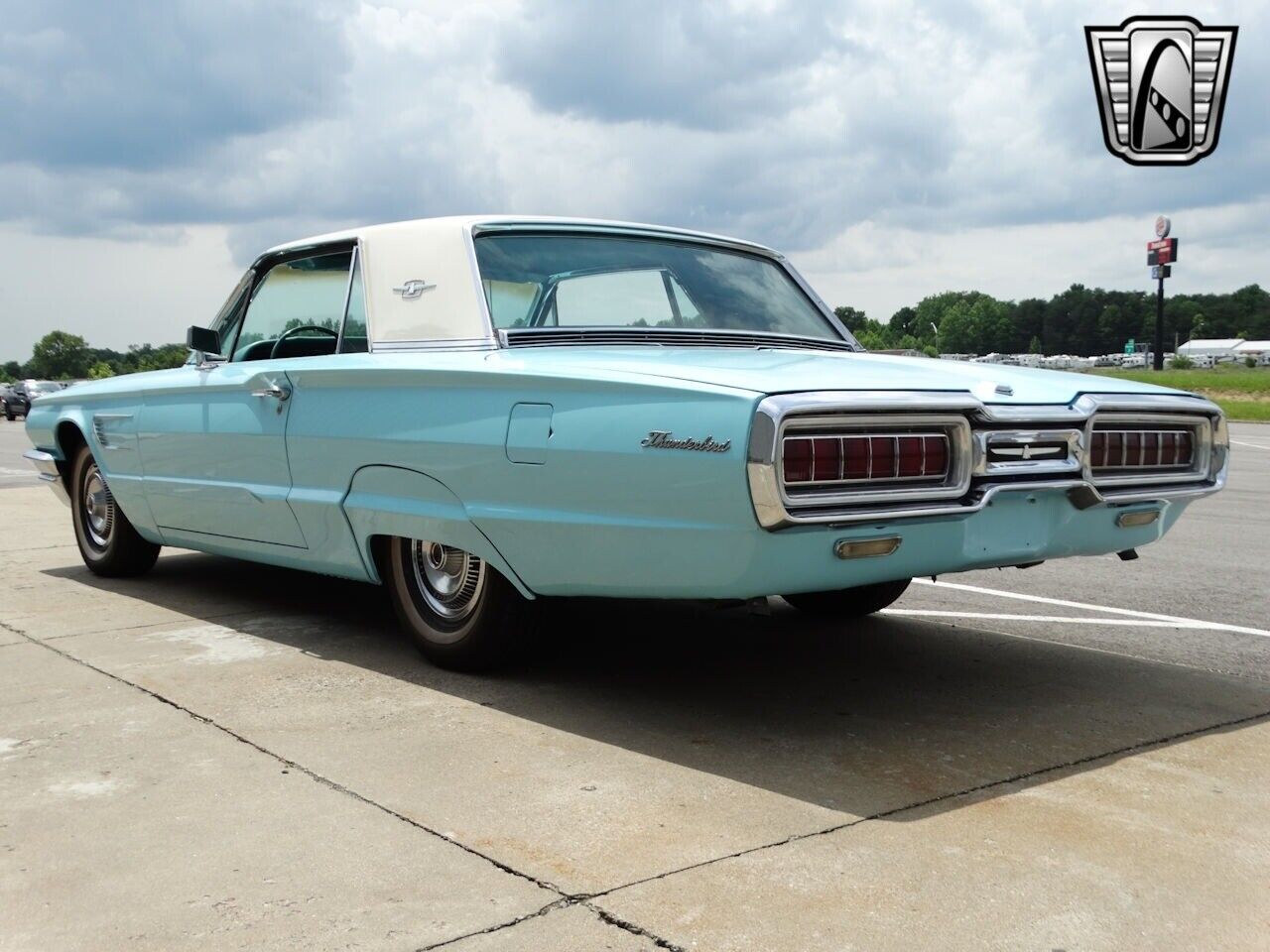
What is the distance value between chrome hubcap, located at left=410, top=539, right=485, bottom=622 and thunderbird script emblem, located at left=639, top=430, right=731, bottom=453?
3.34ft

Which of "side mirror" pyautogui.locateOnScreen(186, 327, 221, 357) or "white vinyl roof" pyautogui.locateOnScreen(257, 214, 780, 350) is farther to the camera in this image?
"side mirror" pyautogui.locateOnScreen(186, 327, 221, 357)

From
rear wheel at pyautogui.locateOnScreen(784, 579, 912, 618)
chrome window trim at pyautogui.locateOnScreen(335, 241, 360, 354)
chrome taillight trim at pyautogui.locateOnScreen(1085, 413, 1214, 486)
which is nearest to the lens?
chrome taillight trim at pyautogui.locateOnScreen(1085, 413, 1214, 486)

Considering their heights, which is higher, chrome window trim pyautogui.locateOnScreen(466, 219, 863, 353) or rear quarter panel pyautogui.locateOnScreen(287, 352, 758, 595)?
chrome window trim pyautogui.locateOnScreen(466, 219, 863, 353)

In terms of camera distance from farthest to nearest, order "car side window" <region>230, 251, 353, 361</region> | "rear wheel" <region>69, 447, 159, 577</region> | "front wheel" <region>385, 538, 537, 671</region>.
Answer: "rear wheel" <region>69, 447, 159, 577</region>, "car side window" <region>230, 251, 353, 361</region>, "front wheel" <region>385, 538, 537, 671</region>

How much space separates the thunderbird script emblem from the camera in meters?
3.35

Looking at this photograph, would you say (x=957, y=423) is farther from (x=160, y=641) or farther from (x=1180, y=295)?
(x=1180, y=295)

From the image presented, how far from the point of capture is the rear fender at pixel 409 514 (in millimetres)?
4078

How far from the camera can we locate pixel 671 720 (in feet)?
13.1

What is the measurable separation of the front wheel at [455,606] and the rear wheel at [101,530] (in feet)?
7.94

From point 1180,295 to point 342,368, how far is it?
180m

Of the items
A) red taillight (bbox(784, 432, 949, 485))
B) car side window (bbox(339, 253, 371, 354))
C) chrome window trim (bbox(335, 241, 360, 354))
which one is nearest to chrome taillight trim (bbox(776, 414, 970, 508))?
red taillight (bbox(784, 432, 949, 485))

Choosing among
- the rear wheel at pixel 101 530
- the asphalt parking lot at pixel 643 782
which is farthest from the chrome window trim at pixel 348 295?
the rear wheel at pixel 101 530

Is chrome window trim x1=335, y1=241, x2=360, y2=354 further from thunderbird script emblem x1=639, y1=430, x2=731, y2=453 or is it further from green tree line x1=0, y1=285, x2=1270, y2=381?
green tree line x1=0, y1=285, x2=1270, y2=381

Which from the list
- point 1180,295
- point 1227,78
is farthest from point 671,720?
point 1180,295
